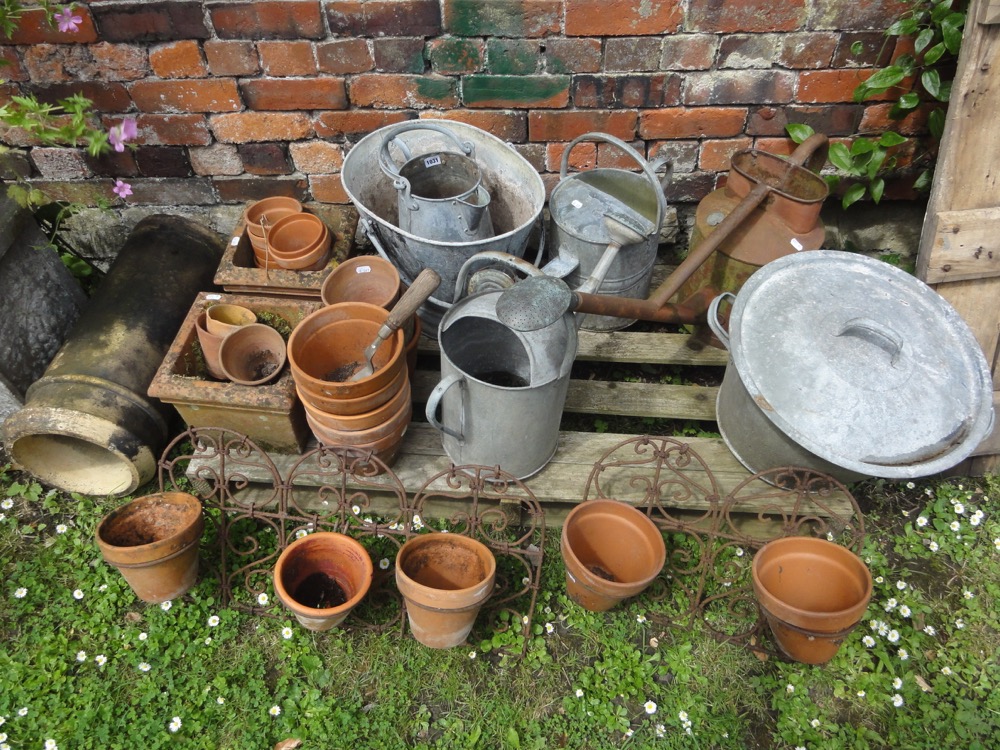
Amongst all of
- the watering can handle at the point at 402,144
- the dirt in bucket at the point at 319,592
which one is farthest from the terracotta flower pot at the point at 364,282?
the dirt in bucket at the point at 319,592

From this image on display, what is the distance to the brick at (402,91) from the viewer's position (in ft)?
8.13

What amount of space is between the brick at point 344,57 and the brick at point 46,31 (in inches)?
29.4

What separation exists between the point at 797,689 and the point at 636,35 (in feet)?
6.85

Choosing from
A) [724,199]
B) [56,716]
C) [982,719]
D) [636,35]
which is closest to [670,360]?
[724,199]

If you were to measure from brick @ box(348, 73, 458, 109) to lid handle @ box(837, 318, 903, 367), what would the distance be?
1.52m

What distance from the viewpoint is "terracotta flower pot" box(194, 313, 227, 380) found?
7.39ft

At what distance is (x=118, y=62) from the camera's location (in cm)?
244

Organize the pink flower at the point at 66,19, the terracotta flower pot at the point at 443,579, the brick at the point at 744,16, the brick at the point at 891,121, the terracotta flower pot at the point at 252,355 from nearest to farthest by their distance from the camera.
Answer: the terracotta flower pot at the point at 443,579
the pink flower at the point at 66,19
the terracotta flower pot at the point at 252,355
the brick at the point at 744,16
the brick at the point at 891,121

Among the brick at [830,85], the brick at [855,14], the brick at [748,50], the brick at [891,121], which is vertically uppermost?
the brick at [855,14]

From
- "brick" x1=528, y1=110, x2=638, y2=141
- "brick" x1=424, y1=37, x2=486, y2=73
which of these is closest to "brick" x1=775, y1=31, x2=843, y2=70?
"brick" x1=528, y1=110, x2=638, y2=141

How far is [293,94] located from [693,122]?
56.3 inches

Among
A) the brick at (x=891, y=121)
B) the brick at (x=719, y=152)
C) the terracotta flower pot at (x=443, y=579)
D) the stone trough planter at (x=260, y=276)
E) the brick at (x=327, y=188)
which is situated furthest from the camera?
the brick at (x=327, y=188)

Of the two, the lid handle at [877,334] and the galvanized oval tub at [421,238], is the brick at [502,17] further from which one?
the lid handle at [877,334]

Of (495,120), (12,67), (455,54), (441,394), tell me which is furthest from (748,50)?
(12,67)
